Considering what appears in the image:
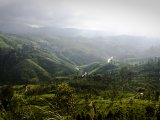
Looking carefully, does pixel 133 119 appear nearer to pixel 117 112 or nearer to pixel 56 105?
pixel 117 112

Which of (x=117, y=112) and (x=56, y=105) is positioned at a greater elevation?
(x=56, y=105)

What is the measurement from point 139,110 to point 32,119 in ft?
635

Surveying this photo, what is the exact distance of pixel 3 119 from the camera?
11539mm

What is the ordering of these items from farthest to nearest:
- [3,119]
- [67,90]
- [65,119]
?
[3,119]
[67,90]
[65,119]

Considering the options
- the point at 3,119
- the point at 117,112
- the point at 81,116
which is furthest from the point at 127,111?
the point at 3,119

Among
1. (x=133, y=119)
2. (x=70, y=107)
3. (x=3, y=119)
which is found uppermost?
(x=70, y=107)

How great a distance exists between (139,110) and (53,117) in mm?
193773

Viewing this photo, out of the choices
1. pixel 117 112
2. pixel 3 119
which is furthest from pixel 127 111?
pixel 3 119

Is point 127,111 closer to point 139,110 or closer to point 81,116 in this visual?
point 139,110

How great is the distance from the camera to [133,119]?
591 ft

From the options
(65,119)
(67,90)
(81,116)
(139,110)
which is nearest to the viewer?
(65,119)

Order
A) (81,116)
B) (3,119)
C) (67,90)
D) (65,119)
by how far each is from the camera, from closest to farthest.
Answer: (65,119) → (67,90) → (3,119) → (81,116)

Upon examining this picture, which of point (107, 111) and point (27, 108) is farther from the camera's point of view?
point (107, 111)

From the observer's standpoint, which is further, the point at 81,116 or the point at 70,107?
the point at 81,116
